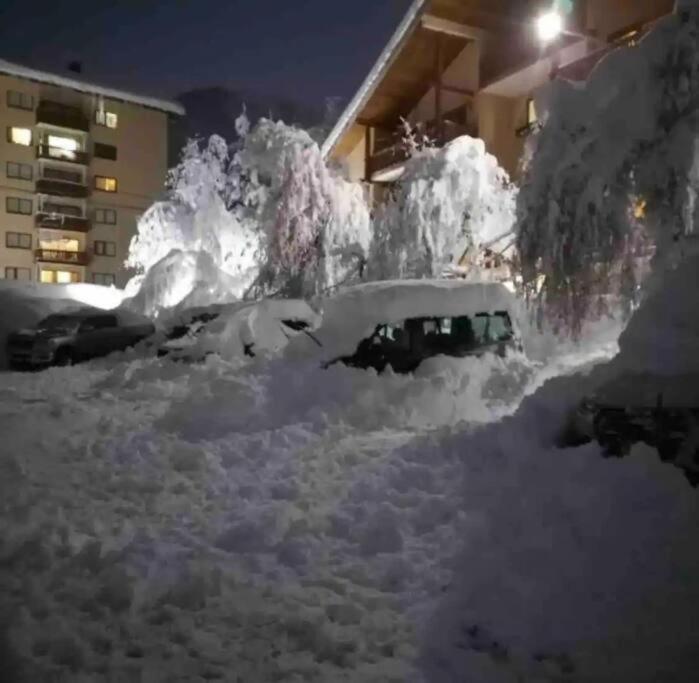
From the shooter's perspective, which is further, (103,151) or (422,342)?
(103,151)

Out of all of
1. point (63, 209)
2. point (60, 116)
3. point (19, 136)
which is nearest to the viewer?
point (19, 136)

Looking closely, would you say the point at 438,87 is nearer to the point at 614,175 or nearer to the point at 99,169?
the point at 614,175

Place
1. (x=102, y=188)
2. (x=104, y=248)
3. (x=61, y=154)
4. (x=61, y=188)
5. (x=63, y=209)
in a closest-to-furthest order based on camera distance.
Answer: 1. (x=61, y=188)
2. (x=61, y=154)
3. (x=63, y=209)
4. (x=102, y=188)
5. (x=104, y=248)

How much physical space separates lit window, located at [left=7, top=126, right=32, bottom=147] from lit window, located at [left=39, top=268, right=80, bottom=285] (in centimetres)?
665

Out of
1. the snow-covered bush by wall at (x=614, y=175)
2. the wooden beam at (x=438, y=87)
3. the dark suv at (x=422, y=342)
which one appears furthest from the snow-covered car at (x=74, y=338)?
the snow-covered bush by wall at (x=614, y=175)

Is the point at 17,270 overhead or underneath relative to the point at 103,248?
underneath

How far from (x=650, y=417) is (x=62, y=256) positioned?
125ft

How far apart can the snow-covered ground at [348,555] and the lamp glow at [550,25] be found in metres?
11.6

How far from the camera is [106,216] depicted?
4109cm

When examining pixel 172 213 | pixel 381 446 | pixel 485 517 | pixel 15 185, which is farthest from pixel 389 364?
pixel 15 185

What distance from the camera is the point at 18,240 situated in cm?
3766

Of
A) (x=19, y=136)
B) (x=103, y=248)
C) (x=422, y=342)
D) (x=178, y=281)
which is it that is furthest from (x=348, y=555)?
(x=103, y=248)

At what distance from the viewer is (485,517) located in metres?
5.42

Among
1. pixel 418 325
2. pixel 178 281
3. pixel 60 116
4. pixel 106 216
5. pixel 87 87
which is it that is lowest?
pixel 418 325
